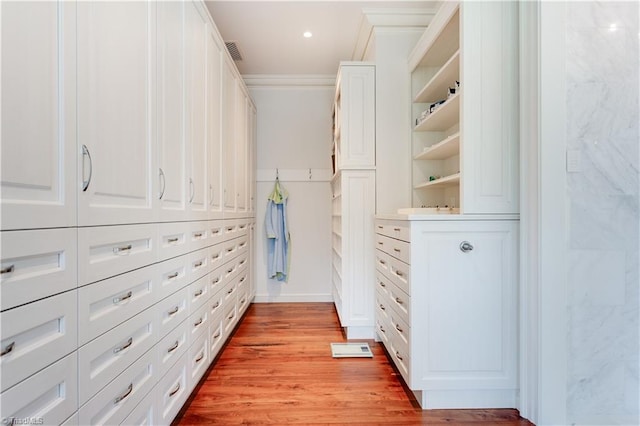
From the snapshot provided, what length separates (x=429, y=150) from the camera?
2.28m

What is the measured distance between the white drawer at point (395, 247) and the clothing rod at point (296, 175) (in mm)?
1509

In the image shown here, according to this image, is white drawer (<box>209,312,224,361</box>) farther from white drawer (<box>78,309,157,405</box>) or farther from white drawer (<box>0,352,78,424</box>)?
white drawer (<box>0,352,78,424</box>)

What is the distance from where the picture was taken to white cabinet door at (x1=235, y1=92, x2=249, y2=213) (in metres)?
2.83

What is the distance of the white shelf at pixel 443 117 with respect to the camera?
1957 mm

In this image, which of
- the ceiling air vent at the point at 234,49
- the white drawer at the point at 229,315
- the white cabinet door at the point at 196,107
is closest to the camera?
the white cabinet door at the point at 196,107

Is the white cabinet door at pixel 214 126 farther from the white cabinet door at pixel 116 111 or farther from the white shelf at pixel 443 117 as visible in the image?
the white shelf at pixel 443 117

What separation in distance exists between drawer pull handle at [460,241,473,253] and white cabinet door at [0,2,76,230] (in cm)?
165

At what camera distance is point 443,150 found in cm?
221

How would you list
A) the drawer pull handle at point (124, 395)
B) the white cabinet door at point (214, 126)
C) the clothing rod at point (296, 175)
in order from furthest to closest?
1. the clothing rod at point (296, 175)
2. the white cabinet door at point (214, 126)
3. the drawer pull handle at point (124, 395)

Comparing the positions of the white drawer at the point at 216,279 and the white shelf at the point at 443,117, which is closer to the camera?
the white shelf at the point at 443,117

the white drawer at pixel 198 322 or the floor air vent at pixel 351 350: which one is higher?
the white drawer at pixel 198 322

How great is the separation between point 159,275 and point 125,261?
256mm

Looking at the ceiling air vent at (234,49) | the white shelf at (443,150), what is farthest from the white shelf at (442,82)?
the ceiling air vent at (234,49)

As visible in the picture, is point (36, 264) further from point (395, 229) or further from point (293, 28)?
point (293, 28)
